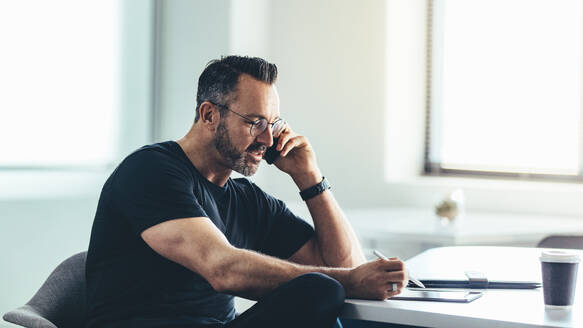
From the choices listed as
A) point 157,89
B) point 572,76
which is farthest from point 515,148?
point 157,89

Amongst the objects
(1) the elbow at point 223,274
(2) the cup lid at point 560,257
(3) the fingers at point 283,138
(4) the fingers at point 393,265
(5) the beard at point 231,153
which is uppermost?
(3) the fingers at point 283,138

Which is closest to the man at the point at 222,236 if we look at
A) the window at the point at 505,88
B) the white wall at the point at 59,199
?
the white wall at the point at 59,199

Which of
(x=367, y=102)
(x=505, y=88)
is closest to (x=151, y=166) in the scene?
(x=367, y=102)

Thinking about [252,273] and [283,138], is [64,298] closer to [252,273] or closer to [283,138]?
[252,273]

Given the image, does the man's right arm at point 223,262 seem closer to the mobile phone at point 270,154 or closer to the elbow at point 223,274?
the elbow at point 223,274

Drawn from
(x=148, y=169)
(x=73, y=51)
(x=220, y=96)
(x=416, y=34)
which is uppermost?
(x=416, y=34)

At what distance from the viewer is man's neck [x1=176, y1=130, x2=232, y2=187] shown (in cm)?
195

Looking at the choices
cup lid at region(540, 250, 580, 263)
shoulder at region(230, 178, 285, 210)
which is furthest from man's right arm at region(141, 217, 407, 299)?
shoulder at region(230, 178, 285, 210)

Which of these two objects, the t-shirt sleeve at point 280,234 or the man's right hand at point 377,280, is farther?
the t-shirt sleeve at point 280,234

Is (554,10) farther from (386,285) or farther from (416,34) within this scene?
(386,285)

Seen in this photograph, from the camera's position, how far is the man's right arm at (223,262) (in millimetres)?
1607

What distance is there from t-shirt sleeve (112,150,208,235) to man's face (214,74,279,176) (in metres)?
0.18

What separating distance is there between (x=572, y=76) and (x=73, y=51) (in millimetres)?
2434

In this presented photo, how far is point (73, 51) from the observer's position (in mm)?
3131
